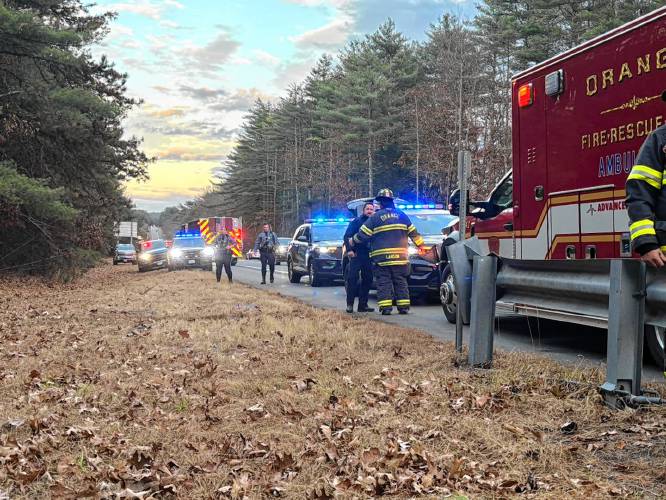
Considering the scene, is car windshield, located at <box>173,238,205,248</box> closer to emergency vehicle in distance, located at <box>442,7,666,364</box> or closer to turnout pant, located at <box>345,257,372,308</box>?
turnout pant, located at <box>345,257,372,308</box>

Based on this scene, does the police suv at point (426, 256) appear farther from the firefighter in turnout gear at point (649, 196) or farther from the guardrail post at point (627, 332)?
the firefighter in turnout gear at point (649, 196)

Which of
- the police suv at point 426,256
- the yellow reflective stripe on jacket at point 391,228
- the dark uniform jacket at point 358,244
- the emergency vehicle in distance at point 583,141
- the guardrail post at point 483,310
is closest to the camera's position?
the guardrail post at point 483,310

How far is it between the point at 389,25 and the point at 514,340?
144 ft

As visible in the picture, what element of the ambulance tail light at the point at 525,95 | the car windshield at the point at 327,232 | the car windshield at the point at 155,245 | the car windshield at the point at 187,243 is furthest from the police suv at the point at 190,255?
the ambulance tail light at the point at 525,95

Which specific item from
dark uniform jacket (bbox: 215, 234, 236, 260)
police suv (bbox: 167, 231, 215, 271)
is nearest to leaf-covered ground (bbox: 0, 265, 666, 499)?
dark uniform jacket (bbox: 215, 234, 236, 260)

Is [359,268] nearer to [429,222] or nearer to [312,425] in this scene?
[429,222]

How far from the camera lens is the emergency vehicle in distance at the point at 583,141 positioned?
665 cm

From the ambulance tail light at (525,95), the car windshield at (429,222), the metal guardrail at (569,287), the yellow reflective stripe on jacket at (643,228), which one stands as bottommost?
the metal guardrail at (569,287)

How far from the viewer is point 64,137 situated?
22953mm

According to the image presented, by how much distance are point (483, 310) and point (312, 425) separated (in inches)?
82.5

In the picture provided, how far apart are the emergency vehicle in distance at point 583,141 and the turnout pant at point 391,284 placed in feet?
8.21

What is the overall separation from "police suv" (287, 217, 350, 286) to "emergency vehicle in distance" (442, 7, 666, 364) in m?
10.0

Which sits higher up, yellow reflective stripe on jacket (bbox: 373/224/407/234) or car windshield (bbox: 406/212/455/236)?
car windshield (bbox: 406/212/455/236)

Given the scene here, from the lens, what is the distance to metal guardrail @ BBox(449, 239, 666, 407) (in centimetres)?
452
